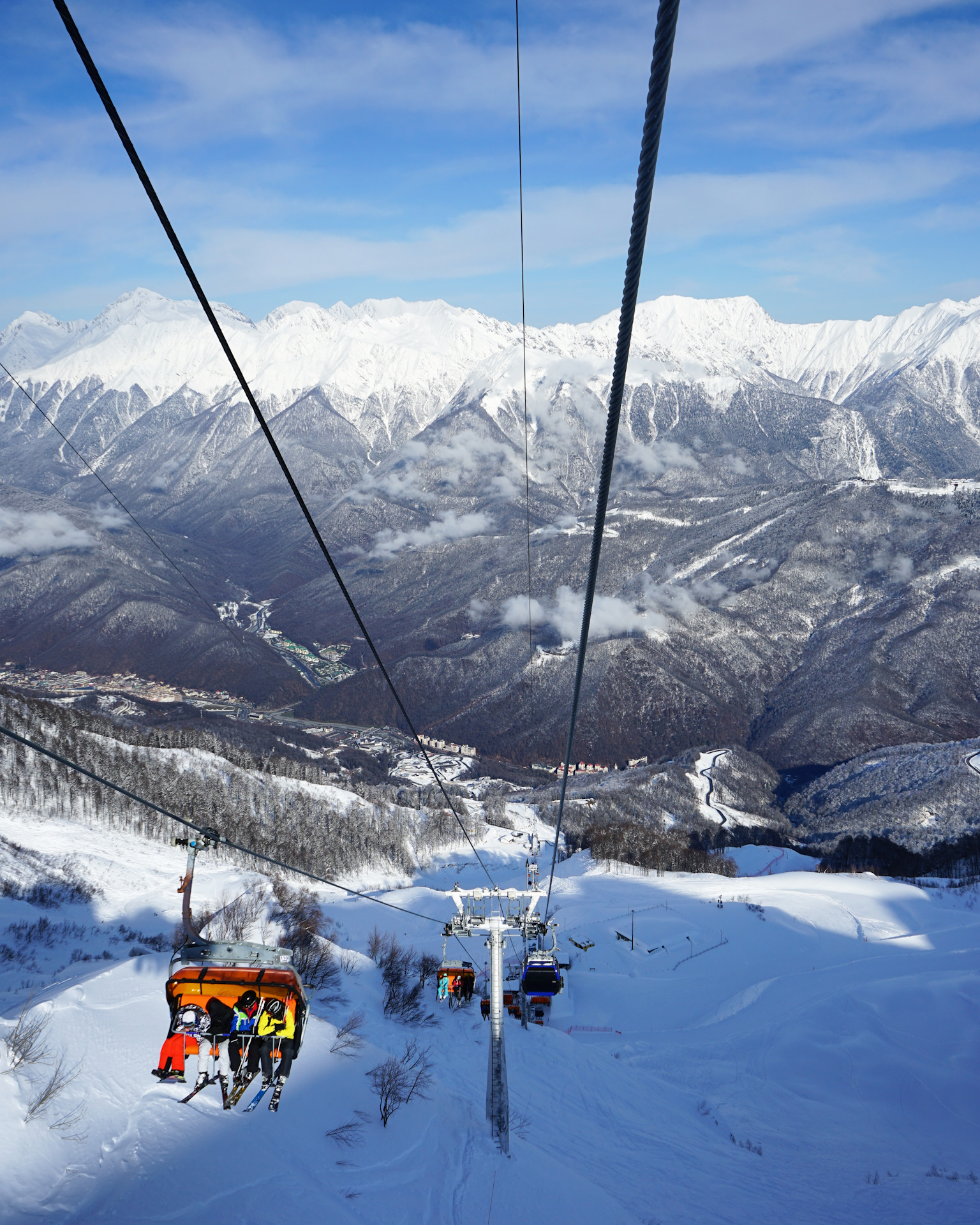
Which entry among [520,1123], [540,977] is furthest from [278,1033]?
[540,977]

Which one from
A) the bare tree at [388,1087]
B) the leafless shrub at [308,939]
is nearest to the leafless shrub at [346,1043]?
the bare tree at [388,1087]

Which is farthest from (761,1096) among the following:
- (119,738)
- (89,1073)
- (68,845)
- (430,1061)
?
(119,738)

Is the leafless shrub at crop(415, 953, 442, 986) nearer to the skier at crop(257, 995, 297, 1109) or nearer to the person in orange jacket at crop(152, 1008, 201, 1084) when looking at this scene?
the skier at crop(257, 995, 297, 1109)

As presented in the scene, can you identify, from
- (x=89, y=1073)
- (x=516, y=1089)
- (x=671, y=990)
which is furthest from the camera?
(x=671, y=990)

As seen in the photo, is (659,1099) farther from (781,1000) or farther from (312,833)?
(312,833)

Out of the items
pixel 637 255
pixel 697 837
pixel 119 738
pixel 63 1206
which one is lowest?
pixel 697 837

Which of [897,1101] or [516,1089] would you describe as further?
[897,1101]
